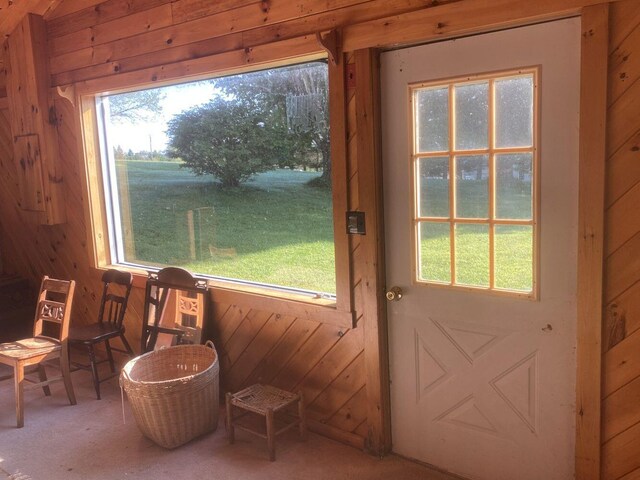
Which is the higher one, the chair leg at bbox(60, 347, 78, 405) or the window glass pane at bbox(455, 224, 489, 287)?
the window glass pane at bbox(455, 224, 489, 287)

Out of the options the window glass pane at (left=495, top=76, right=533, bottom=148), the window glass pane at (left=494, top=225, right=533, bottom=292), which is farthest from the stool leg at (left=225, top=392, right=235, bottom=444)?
the window glass pane at (left=495, top=76, right=533, bottom=148)

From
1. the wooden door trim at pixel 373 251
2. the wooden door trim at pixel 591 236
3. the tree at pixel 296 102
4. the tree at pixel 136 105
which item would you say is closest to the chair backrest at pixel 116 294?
the tree at pixel 136 105

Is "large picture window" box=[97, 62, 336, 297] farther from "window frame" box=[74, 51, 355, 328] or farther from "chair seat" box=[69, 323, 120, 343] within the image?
"chair seat" box=[69, 323, 120, 343]

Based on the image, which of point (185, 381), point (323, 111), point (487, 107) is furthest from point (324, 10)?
point (185, 381)

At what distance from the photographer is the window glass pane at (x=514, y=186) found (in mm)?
2221

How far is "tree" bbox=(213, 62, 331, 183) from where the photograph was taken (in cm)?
288

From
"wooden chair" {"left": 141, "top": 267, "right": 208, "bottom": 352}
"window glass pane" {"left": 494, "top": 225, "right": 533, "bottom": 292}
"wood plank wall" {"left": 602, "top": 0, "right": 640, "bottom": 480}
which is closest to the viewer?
"wood plank wall" {"left": 602, "top": 0, "right": 640, "bottom": 480}

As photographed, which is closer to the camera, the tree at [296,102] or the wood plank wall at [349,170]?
the wood plank wall at [349,170]

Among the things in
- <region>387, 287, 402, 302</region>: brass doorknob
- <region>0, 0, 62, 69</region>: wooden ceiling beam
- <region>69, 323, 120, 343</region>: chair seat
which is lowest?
<region>69, 323, 120, 343</region>: chair seat

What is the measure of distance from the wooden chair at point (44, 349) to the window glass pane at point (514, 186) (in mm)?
2679

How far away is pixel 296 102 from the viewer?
2.99 m

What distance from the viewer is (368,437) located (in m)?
2.82

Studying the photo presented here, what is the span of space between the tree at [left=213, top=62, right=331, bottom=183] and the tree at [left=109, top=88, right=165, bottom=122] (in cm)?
73

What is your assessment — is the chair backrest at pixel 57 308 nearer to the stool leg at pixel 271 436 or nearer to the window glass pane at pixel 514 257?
the stool leg at pixel 271 436
